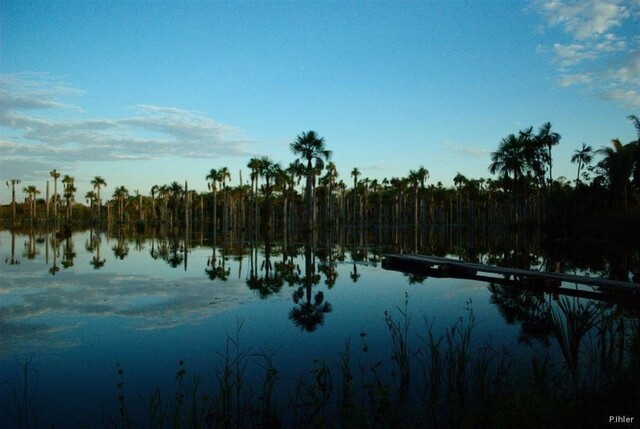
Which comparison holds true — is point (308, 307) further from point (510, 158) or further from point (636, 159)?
point (510, 158)

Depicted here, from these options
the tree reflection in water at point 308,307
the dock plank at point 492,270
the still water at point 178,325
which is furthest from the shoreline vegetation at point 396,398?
the dock plank at point 492,270

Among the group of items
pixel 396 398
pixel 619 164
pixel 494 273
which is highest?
pixel 619 164

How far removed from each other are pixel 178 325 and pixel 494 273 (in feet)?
48.2

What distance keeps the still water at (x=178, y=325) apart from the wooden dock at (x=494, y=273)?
112 cm

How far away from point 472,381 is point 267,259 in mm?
21490

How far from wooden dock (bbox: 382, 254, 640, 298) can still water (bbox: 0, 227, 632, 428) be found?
3.67ft

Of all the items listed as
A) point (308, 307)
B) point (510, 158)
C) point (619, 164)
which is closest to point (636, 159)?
point (619, 164)

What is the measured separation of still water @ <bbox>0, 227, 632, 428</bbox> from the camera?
286 inches

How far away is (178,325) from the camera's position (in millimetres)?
10953

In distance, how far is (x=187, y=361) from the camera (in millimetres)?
8281

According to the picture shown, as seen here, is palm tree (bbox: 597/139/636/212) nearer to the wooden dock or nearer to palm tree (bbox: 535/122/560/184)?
palm tree (bbox: 535/122/560/184)

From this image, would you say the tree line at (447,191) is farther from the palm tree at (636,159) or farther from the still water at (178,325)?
the still water at (178,325)

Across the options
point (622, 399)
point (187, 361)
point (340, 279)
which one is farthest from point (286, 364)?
point (340, 279)

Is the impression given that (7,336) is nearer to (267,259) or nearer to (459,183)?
(267,259)
